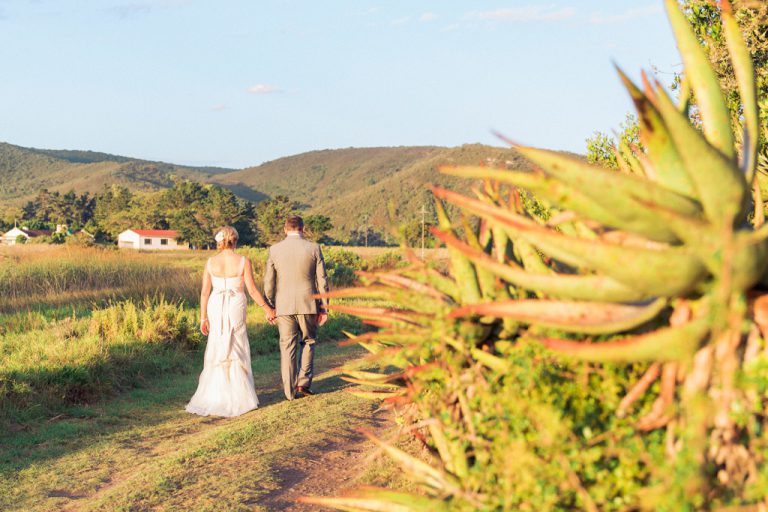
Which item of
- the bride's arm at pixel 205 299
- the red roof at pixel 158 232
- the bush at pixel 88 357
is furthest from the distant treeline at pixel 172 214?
the bride's arm at pixel 205 299

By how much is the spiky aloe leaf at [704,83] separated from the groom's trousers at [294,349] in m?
7.79

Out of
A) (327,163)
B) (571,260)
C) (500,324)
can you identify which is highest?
(327,163)

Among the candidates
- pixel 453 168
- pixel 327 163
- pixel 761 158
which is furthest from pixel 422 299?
pixel 327 163

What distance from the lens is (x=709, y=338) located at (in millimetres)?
2070

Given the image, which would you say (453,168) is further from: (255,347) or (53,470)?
(255,347)

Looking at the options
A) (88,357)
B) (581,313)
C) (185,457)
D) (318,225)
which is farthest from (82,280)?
(318,225)

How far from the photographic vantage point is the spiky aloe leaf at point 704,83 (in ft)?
7.72

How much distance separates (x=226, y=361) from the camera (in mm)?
9578

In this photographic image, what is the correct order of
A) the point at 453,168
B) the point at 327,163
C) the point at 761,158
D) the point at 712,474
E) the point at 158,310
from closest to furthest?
the point at 712,474
the point at 453,168
the point at 761,158
the point at 158,310
the point at 327,163

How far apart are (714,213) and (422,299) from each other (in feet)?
3.88

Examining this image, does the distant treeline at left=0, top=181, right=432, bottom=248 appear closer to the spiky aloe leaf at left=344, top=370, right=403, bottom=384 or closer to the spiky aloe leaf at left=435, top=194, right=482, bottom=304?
the spiky aloe leaf at left=344, top=370, right=403, bottom=384

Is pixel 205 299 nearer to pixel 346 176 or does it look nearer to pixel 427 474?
pixel 427 474

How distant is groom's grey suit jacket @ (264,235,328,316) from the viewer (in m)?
9.76

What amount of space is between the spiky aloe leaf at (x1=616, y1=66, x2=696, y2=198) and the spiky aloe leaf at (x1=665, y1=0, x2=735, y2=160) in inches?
10.8
